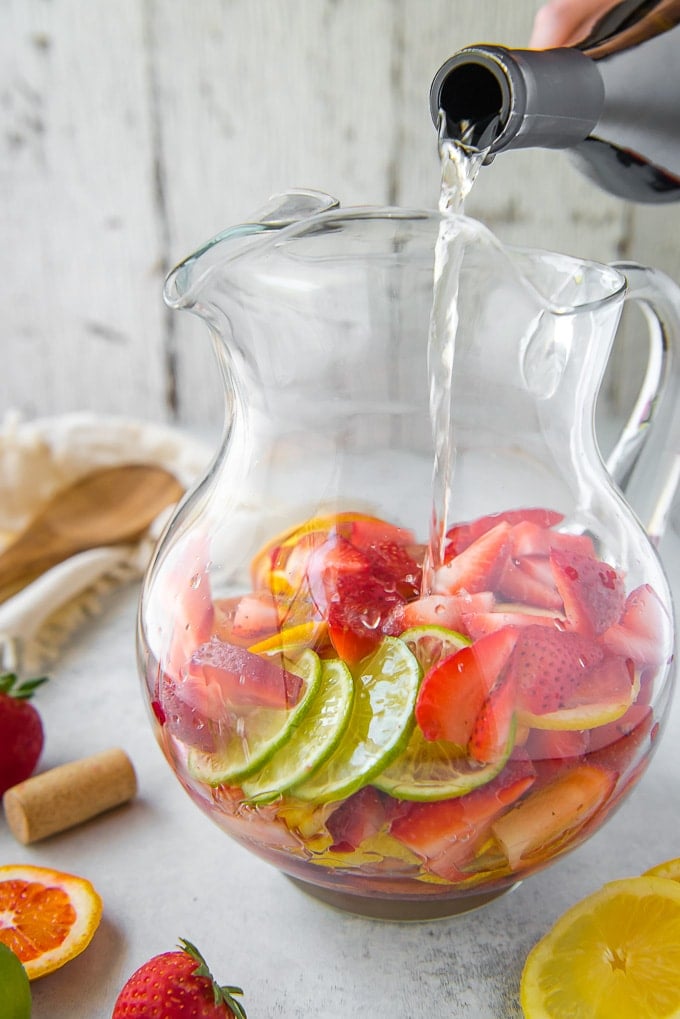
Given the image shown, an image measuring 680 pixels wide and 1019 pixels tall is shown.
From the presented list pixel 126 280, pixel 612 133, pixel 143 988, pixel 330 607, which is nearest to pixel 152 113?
pixel 126 280

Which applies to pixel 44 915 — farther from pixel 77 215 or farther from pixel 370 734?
pixel 77 215

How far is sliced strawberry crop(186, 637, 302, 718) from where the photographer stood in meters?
0.59

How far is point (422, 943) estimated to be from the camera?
71cm

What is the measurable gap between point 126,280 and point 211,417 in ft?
0.96

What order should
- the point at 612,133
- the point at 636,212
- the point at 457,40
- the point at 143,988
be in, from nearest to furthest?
1. the point at 143,988
2. the point at 612,133
3. the point at 457,40
4. the point at 636,212

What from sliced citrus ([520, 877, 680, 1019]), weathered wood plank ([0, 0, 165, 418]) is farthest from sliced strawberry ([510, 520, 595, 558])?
weathered wood plank ([0, 0, 165, 418])

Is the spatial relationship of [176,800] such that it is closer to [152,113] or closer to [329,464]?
[329,464]

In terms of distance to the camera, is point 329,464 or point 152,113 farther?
point 152,113

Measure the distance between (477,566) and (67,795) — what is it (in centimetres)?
40

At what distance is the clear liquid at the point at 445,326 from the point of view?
65 centimetres

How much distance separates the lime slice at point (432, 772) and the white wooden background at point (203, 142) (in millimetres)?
1325

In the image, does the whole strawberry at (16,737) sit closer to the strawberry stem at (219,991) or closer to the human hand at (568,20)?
the strawberry stem at (219,991)

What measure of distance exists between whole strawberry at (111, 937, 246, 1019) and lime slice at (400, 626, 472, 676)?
214 mm

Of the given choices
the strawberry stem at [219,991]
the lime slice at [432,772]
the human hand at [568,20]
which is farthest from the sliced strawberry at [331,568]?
the human hand at [568,20]
